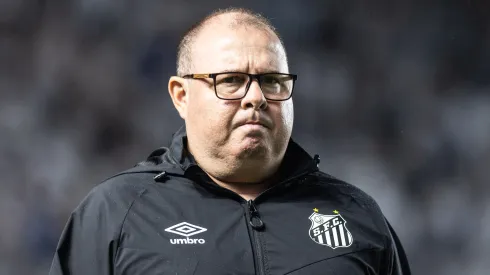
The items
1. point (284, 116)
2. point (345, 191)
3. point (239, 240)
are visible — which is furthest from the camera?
point (345, 191)

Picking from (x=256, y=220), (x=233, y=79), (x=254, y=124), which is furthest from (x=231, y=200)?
(x=233, y=79)

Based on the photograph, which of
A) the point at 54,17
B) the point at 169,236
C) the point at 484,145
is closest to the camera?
the point at 169,236

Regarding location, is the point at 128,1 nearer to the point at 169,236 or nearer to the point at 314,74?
the point at 314,74

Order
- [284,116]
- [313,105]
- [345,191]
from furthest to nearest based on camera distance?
[313,105], [345,191], [284,116]

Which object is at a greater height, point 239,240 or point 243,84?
point 243,84

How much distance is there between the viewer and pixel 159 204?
5.92 ft

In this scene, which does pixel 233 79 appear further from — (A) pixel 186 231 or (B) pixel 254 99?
(A) pixel 186 231

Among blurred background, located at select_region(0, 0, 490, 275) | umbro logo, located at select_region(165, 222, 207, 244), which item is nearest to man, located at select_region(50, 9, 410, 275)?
umbro logo, located at select_region(165, 222, 207, 244)

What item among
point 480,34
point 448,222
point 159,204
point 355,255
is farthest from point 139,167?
point 480,34

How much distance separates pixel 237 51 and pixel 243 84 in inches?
3.4

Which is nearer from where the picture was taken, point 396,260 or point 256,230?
point 256,230

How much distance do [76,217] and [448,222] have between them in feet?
6.01

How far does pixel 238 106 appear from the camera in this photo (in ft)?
5.91

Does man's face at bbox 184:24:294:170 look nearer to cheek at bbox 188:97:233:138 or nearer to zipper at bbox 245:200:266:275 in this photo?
cheek at bbox 188:97:233:138
